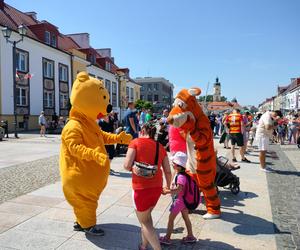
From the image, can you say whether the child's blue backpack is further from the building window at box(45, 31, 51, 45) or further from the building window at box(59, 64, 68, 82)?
the building window at box(59, 64, 68, 82)

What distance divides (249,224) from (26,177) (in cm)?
522

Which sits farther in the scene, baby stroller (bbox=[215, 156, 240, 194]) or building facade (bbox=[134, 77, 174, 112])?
building facade (bbox=[134, 77, 174, 112])

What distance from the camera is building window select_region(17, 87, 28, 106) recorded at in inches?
1000

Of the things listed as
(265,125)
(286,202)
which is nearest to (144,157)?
(286,202)

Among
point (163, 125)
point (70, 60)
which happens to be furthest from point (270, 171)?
point (70, 60)

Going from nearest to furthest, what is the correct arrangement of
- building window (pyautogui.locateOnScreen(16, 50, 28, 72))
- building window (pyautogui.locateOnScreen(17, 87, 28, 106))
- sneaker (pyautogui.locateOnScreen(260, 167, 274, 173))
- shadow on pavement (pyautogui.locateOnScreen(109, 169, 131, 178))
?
shadow on pavement (pyautogui.locateOnScreen(109, 169, 131, 178)) < sneaker (pyautogui.locateOnScreen(260, 167, 274, 173)) < building window (pyautogui.locateOnScreen(16, 50, 28, 72)) < building window (pyautogui.locateOnScreen(17, 87, 28, 106))

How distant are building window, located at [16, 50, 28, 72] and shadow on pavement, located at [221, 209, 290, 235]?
23.6 meters

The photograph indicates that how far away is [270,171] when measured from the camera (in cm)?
876

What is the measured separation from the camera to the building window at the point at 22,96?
Answer: 25.4 meters

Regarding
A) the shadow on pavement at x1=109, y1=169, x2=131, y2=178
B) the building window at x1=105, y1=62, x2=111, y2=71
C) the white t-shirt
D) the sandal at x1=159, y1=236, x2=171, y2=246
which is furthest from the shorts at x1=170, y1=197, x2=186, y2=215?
the building window at x1=105, y1=62, x2=111, y2=71

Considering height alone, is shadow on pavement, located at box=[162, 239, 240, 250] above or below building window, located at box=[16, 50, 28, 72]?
below

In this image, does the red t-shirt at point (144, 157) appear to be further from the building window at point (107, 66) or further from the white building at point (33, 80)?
the building window at point (107, 66)

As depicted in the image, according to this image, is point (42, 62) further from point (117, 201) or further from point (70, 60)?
point (117, 201)

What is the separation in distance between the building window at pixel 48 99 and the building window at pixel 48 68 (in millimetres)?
1562
